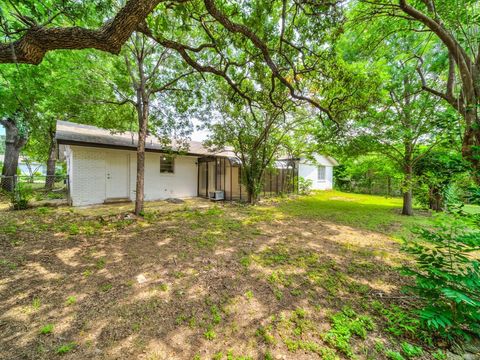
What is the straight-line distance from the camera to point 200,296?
2.82 meters

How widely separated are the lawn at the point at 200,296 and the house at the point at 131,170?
3545mm

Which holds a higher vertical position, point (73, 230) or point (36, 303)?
point (73, 230)

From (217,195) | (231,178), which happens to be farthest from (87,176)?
(231,178)

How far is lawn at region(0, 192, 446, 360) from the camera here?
201cm

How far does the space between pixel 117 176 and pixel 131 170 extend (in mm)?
Result: 715

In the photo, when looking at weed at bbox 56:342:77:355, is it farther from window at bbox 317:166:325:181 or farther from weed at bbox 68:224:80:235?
window at bbox 317:166:325:181

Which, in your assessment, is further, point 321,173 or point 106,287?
point 321,173

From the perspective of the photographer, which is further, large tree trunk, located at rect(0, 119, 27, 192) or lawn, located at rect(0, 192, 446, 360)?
large tree trunk, located at rect(0, 119, 27, 192)

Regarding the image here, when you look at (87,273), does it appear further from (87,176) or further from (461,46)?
(461,46)

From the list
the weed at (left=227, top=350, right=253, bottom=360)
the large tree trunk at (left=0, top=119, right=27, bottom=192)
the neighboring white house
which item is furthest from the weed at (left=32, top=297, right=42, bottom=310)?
the neighboring white house

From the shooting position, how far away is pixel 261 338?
213 centimetres

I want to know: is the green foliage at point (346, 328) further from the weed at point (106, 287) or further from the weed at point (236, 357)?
the weed at point (106, 287)

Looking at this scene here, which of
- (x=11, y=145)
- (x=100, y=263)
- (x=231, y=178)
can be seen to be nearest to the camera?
(x=100, y=263)

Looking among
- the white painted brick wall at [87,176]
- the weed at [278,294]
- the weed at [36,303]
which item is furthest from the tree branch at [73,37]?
the white painted brick wall at [87,176]
